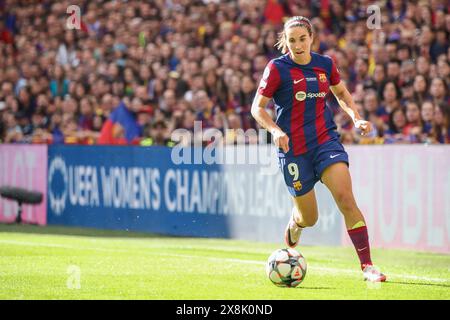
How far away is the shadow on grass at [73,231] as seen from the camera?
58.9ft

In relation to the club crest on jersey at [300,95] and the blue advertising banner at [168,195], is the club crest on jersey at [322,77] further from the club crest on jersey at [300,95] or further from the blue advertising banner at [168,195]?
the blue advertising banner at [168,195]

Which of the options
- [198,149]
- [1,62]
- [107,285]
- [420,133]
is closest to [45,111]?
[1,62]

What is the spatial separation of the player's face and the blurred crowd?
5516 millimetres

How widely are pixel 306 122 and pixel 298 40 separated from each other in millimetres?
793

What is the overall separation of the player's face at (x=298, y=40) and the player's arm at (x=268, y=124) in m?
0.54

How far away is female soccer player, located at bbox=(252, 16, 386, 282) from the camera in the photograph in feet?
34.4

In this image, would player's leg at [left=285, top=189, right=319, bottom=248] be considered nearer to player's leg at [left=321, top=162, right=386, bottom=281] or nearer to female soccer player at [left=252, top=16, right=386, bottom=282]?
female soccer player at [left=252, top=16, right=386, bottom=282]

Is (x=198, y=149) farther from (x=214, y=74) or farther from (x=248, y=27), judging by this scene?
(x=248, y=27)

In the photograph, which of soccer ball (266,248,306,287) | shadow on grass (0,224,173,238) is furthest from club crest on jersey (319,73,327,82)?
shadow on grass (0,224,173,238)

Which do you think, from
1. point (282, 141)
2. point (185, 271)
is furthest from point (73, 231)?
point (282, 141)

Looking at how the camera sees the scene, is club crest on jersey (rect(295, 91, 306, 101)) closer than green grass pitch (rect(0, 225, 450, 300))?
No

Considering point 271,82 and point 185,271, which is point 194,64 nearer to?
point 185,271

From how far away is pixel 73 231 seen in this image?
61.4 feet
